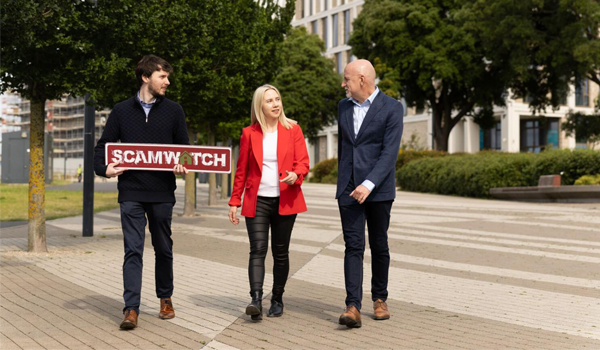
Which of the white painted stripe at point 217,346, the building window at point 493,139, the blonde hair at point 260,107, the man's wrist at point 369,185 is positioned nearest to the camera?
the white painted stripe at point 217,346

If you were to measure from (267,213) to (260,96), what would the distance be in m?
0.89

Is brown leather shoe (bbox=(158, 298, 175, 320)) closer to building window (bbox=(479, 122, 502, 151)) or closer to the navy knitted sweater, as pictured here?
the navy knitted sweater

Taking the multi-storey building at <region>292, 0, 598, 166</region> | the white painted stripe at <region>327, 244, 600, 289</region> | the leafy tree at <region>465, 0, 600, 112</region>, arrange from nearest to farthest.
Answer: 1. the white painted stripe at <region>327, 244, 600, 289</region>
2. the leafy tree at <region>465, 0, 600, 112</region>
3. the multi-storey building at <region>292, 0, 598, 166</region>

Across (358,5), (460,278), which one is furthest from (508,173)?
(358,5)

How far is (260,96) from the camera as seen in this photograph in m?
5.84

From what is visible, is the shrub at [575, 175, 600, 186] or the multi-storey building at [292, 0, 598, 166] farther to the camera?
the multi-storey building at [292, 0, 598, 166]

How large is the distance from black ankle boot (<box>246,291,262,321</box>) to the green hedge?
64.5 feet

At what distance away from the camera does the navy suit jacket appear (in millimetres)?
5633

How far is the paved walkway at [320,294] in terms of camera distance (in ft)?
16.9

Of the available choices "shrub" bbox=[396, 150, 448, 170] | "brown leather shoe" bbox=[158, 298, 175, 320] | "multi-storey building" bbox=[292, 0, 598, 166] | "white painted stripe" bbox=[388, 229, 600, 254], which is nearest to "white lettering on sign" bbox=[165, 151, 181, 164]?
"brown leather shoe" bbox=[158, 298, 175, 320]

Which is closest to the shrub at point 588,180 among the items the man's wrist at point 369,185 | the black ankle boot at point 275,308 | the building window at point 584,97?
the black ankle boot at point 275,308

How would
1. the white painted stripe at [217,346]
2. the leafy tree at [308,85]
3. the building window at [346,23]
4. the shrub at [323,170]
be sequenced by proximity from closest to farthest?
the white painted stripe at [217,346] < the leafy tree at [308,85] < the shrub at [323,170] < the building window at [346,23]

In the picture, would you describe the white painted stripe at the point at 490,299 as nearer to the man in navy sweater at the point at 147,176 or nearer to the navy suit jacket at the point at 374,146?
the navy suit jacket at the point at 374,146

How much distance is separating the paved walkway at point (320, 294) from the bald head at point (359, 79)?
1.71m
